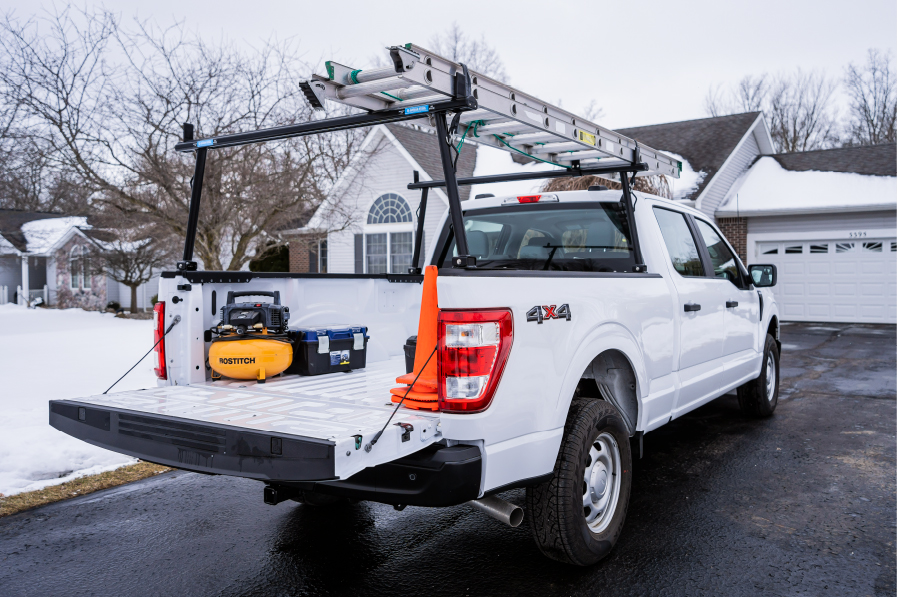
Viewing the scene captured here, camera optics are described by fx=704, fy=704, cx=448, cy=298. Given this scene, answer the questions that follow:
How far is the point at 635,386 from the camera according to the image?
4.27 meters

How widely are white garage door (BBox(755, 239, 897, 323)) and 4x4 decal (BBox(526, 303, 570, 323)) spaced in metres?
18.5

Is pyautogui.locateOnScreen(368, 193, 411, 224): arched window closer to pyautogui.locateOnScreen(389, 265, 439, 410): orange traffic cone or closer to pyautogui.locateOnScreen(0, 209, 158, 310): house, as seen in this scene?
pyautogui.locateOnScreen(0, 209, 158, 310): house

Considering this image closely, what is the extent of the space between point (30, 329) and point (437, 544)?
57.8 feet

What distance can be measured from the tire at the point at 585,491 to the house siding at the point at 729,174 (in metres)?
16.5

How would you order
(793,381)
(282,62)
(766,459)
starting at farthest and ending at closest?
(282,62) < (793,381) < (766,459)

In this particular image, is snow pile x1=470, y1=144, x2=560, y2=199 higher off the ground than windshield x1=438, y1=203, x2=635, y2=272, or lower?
higher

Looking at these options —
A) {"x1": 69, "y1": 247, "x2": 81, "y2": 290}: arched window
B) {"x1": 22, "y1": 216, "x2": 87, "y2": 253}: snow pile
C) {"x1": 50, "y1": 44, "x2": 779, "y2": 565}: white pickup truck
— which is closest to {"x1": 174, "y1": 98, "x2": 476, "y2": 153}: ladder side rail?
{"x1": 50, "y1": 44, "x2": 779, "y2": 565}: white pickup truck

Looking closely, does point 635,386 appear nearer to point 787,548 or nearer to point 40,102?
point 787,548

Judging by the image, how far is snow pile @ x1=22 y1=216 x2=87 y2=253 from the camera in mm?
29542

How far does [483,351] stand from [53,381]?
26.9 ft

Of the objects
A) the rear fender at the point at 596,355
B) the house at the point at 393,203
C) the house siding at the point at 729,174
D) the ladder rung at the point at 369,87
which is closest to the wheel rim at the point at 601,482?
the rear fender at the point at 596,355

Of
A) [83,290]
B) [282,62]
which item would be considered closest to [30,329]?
[282,62]

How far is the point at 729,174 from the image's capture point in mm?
21219

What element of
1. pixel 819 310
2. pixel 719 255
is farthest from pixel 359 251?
pixel 719 255
